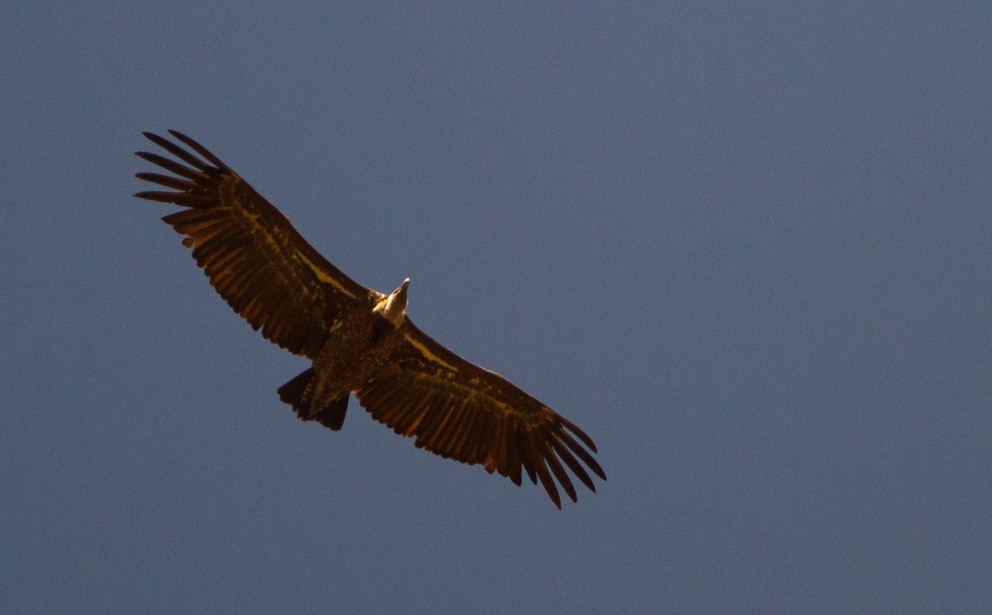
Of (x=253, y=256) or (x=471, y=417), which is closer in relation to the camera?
(x=253, y=256)

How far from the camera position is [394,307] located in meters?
15.3

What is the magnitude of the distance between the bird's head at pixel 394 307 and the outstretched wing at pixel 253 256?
22 centimetres

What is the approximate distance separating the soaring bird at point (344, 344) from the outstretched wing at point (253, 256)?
0.04ft

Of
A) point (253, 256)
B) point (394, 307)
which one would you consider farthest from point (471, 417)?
point (253, 256)

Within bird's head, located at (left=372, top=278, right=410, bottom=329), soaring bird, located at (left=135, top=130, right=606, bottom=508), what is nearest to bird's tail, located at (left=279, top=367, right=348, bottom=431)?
soaring bird, located at (left=135, top=130, right=606, bottom=508)

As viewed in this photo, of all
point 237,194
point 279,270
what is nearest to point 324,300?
point 279,270

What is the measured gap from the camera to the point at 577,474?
16297 millimetres

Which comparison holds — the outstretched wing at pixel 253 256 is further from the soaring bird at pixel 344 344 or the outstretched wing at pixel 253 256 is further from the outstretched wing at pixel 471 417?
the outstretched wing at pixel 471 417

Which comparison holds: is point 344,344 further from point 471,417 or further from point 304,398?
point 471,417

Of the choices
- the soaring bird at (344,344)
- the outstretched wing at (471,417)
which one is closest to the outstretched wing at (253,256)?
the soaring bird at (344,344)

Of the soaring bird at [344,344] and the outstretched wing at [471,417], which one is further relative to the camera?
the outstretched wing at [471,417]

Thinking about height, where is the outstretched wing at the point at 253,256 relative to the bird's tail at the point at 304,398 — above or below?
above

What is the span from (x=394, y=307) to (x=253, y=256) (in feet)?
5.43

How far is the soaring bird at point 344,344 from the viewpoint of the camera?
14922 mm
